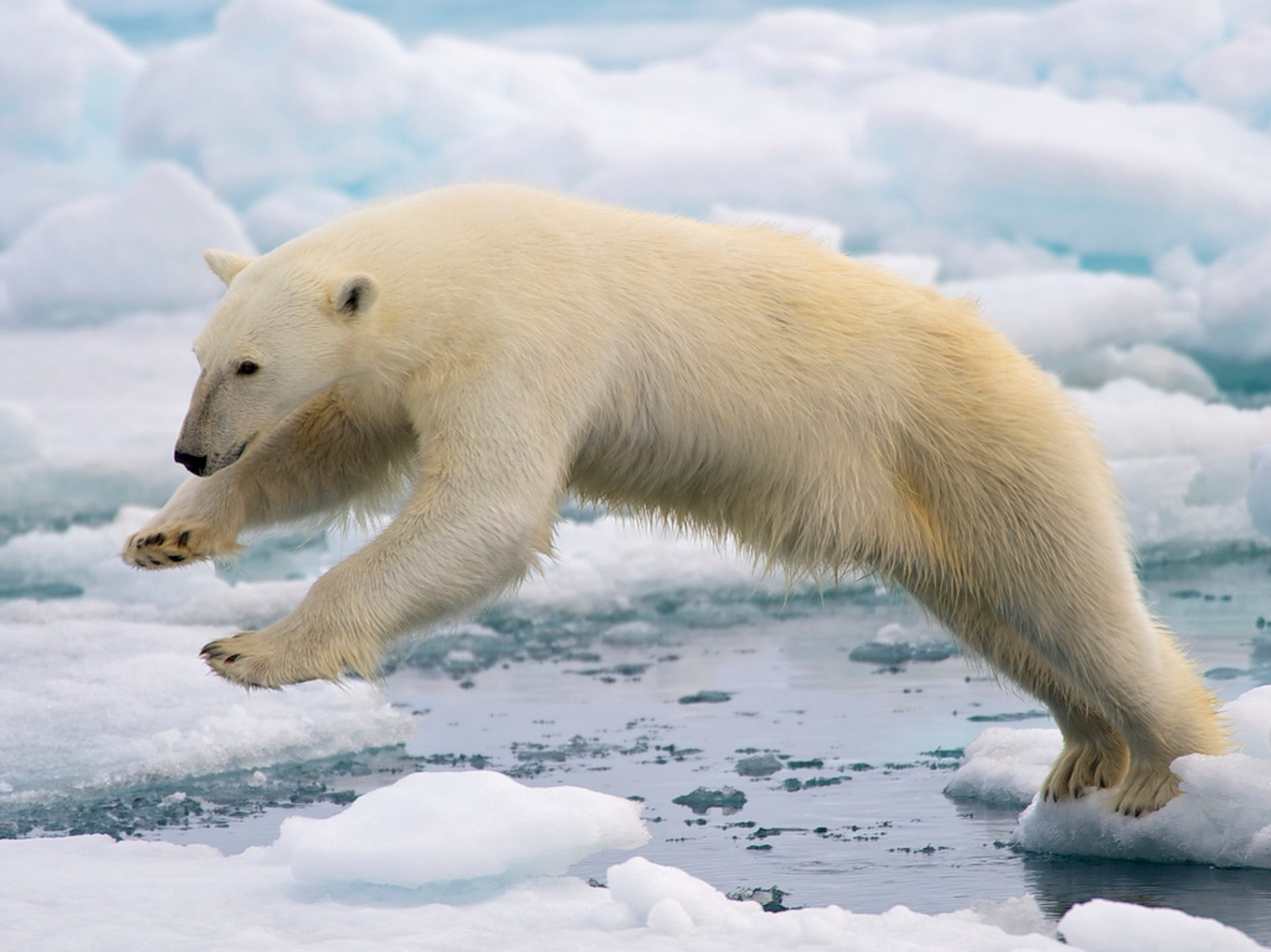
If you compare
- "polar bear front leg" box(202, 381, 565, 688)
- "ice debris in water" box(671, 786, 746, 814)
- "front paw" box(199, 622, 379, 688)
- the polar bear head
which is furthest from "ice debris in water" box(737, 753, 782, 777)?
the polar bear head

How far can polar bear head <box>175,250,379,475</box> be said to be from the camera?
314cm

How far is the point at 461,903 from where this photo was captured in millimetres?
3039

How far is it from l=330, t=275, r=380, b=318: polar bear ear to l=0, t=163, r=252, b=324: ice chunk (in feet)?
39.5

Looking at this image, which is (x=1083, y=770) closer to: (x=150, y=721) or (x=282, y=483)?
(x=282, y=483)

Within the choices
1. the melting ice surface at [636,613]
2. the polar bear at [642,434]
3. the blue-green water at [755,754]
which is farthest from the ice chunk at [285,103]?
the polar bear at [642,434]

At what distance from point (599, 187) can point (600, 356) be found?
39.7ft

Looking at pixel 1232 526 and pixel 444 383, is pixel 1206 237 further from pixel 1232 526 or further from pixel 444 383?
pixel 444 383

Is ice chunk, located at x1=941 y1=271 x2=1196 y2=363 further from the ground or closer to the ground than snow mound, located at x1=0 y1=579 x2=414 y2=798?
further from the ground

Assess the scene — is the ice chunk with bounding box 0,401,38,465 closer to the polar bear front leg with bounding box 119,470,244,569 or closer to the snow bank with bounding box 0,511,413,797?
the snow bank with bounding box 0,511,413,797

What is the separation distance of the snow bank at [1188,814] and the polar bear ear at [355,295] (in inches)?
81.0

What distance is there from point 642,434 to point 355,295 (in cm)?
73

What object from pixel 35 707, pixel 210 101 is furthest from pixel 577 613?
pixel 210 101

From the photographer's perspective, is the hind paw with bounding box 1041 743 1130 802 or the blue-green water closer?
the blue-green water

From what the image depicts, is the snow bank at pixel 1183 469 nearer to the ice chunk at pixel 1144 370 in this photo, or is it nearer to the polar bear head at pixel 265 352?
the ice chunk at pixel 1144 370
